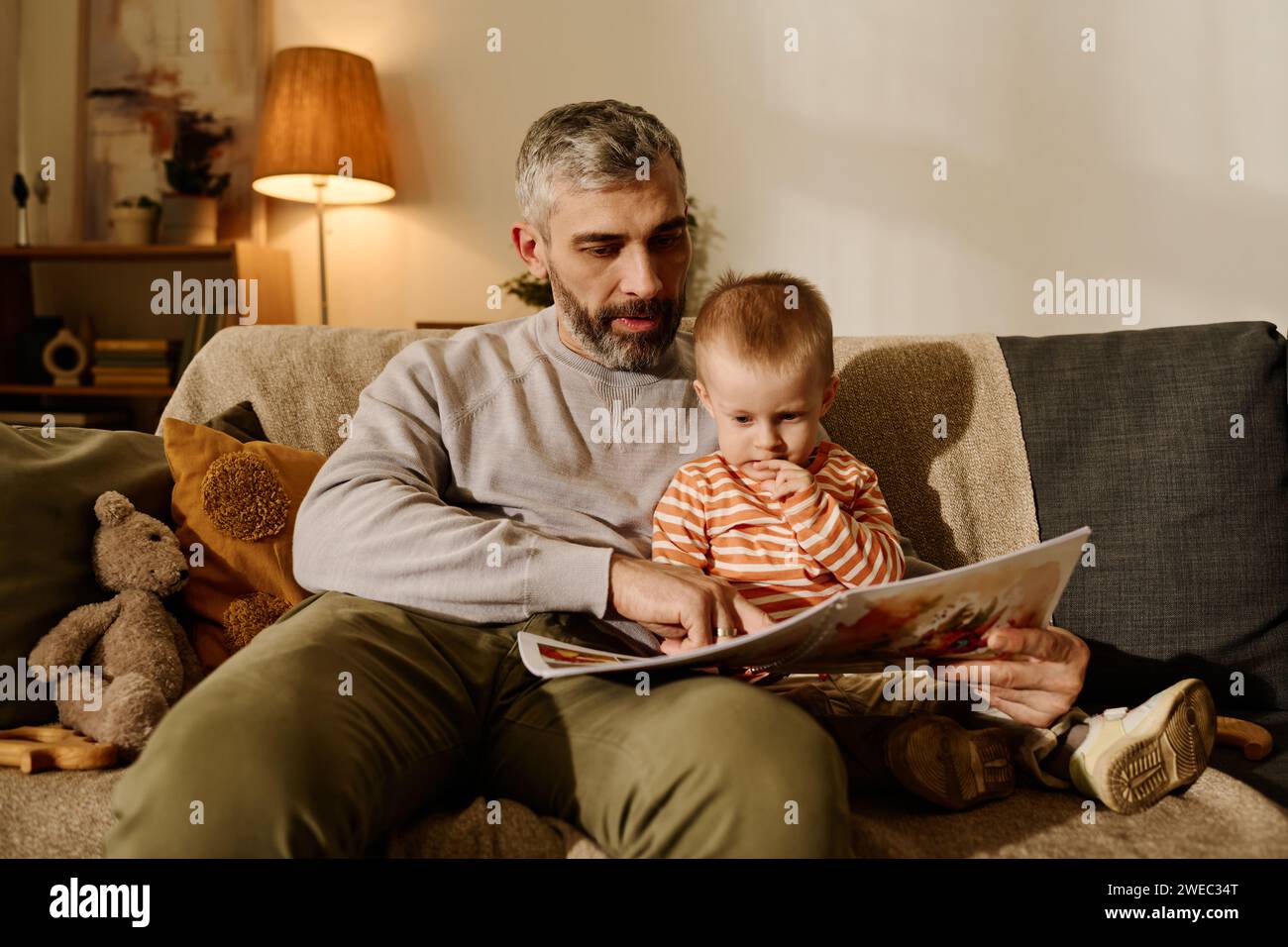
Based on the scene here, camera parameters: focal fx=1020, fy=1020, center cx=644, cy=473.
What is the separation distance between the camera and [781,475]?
1.23 metres

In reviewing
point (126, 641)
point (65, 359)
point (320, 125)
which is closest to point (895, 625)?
point (126, 641)

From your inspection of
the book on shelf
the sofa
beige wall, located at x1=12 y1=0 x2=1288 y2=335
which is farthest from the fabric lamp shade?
the sofa

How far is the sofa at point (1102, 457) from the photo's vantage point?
1395 mm

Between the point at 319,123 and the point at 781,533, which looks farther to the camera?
the point at 319,123

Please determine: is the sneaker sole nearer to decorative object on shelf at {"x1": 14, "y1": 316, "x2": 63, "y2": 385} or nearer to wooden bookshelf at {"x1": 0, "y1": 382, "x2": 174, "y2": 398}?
wooden bookshelf at {"x1": 0, "y1": 382, "x2": 174, "y2": 398}

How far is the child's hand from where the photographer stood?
1.21 metres

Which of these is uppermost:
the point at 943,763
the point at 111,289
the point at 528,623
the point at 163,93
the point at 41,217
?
the point at 163,93

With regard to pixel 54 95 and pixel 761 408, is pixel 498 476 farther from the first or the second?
pixel 54 95

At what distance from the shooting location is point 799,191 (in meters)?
3.13

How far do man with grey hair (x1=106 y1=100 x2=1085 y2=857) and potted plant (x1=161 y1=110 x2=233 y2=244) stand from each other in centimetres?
216

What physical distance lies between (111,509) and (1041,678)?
45.3 inches

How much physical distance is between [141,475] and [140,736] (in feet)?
1.35

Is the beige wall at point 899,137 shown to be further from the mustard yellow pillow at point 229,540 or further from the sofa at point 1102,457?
the mustard yellow pillow at point 229,540
